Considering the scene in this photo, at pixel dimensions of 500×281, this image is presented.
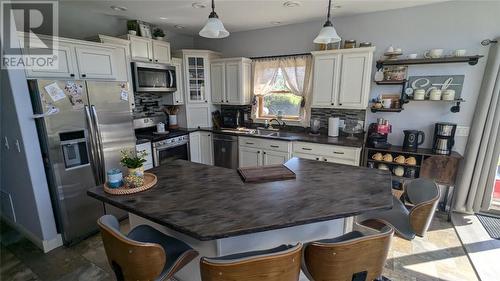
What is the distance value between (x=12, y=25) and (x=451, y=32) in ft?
15.1

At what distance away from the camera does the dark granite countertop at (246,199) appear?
125 centimetres

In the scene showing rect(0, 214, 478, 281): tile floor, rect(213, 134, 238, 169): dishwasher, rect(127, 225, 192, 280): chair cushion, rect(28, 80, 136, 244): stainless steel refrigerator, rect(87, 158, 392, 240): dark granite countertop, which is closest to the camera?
rect(87, 158, 392, 240): dark granite countertop

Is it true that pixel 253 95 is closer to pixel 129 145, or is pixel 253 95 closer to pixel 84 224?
pixel 129 145

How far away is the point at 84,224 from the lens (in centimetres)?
259

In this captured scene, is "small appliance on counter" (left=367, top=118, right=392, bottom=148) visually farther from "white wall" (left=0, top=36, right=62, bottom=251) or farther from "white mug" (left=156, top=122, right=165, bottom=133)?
"white wall" (left=0, top=36, right=62, bottom=251)

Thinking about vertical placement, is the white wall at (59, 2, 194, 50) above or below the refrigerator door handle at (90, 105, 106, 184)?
above

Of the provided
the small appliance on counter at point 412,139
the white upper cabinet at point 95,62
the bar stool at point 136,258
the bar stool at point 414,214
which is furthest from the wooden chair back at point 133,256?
the small appliance on counter at point 412,139

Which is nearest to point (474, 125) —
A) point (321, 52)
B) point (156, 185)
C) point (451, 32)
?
point (451, 32)

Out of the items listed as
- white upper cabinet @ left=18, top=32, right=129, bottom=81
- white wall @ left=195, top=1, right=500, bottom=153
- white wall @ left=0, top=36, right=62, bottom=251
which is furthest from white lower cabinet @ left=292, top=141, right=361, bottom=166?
white wall @ left=0, top=36, right=62, bottom=251

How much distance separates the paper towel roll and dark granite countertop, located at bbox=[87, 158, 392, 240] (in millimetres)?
1600

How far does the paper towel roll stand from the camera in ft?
11.6

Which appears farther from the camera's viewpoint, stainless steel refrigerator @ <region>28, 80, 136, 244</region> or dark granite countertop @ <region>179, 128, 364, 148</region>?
dark granite countertop @ <region>179, 128, 364, 148</region>

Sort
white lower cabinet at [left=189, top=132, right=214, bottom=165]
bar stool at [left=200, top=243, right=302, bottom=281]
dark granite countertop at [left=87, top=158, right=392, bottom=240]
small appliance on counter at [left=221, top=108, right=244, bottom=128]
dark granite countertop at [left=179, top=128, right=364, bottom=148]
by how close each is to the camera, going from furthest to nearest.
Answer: small appliance on counter at [left=221, top=108, right=244, bottom=128] → white lower cabinet at [left=189, top=132, right=214, bottom=165] → dark granite countertop at [left=179, top=128, right=364, bottom=148] → dark granite countertop at [left=87, top=158, right=392, bottom=240] → bar stool at [left=200, top=243, right=302, bottom=281]

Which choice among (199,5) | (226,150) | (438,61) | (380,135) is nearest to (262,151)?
(226,150)
